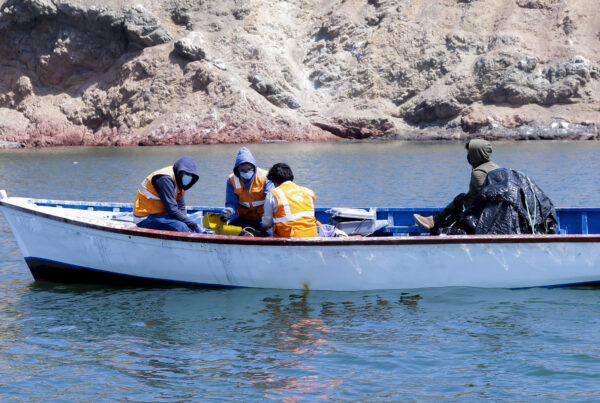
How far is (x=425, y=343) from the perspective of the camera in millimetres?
8367

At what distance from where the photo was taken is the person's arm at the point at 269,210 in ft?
32.6

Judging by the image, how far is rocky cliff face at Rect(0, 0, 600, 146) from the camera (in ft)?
167

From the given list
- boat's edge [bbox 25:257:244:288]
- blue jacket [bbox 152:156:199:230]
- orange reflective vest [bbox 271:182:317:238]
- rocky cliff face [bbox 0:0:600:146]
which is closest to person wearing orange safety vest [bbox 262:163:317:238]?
orange reflective vest [bbox 271:182:317:238]

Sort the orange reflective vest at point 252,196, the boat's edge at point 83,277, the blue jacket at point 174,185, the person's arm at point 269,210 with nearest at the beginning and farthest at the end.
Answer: the person's arm at point 269,210 → the blue jacket at point 174,185 → the orange reflective vest at point 252,196 → the boat's edge at point 83,277

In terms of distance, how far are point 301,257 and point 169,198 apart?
190 cm

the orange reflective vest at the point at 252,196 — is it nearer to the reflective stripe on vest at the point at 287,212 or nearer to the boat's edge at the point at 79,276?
the reflective stripe on vest at the point at 287,212

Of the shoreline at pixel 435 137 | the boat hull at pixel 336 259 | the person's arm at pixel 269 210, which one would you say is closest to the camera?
the boat hull at pixel 336 259

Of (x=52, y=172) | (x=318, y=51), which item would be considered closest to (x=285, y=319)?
(x=52, y=172)

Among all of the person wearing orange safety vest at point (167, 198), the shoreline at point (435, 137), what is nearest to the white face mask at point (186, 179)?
the person wearing orange safety vest at point (167, 198)

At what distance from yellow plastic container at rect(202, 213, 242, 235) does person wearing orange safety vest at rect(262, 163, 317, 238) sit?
58 cm

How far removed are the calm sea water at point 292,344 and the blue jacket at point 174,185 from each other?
1.09 m

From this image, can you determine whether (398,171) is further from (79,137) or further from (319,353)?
(79,137)

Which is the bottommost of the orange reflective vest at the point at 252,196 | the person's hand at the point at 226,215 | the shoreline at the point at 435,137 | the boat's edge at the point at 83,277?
the boat's edge at the point at 83,277

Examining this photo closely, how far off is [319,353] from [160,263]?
3.31m
